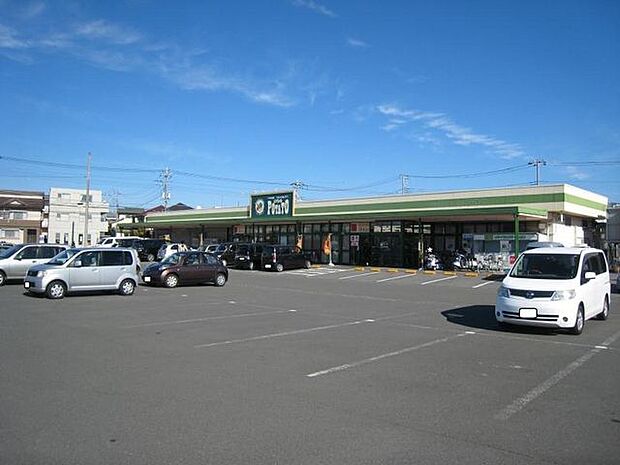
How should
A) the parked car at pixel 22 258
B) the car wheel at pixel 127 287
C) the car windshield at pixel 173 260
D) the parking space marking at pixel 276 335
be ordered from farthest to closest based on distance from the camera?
the car windshield at pixel 173 260, the parked car at pixel 22 258, the car wheel at pixel 127 287, the parking space marking at pixel 276 335

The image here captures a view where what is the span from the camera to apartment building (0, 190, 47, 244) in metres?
77.7

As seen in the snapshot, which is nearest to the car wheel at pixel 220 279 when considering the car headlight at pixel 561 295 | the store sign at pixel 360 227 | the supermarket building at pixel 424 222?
the supermarket building at pixel 424 222

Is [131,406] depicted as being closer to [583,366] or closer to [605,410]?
[605,410]

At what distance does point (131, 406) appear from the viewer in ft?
19.5

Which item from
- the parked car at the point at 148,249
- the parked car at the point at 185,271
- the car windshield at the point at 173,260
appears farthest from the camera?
the parked car at the point at 148,249

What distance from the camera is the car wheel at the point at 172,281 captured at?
859 inches

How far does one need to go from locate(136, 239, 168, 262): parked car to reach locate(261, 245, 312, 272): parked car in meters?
12.9

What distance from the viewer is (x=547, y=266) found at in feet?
40.6

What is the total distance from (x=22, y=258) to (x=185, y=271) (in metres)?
6.44

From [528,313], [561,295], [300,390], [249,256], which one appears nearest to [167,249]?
[249,256]

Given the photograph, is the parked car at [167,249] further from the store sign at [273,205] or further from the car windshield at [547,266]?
the car windshield at [547,266]

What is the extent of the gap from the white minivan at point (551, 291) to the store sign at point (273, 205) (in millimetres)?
31828

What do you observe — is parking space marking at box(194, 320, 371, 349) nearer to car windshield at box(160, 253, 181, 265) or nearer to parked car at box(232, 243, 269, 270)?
car windshield at box(160, 253, 181, 265)

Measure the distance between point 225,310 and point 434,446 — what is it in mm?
10472
